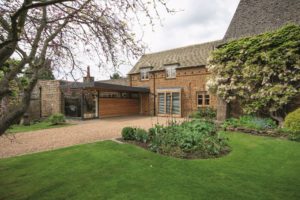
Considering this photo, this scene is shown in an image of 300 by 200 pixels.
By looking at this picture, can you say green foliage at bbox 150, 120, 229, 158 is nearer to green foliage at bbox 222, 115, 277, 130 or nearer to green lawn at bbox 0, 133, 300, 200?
green lawn at bbox 0, 133, 300, 200

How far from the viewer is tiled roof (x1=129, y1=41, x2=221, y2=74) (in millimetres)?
19641

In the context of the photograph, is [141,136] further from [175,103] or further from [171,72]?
[171,72]

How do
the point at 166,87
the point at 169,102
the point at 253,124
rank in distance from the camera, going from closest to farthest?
the point at 253,124 → the point at 169,102 → the point at 166,87

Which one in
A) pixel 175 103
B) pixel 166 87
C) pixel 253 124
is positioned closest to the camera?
pixel 253 124

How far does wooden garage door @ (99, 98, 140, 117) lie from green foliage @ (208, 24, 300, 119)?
10.1 metres

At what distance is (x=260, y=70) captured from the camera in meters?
11.8

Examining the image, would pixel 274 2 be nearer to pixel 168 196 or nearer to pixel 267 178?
pixel 267 178

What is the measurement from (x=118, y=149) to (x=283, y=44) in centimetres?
994

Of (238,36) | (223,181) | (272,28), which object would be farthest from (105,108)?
(223,181)

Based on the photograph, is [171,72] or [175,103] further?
[171,72]

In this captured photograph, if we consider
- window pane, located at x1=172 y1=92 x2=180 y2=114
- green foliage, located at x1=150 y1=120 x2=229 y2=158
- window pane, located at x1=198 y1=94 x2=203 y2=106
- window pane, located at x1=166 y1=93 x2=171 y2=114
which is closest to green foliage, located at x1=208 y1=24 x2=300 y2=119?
window pane, located at x1=198 y1=94 x2=203 y2=106

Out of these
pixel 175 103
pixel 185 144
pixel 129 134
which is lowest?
pixel 185 144

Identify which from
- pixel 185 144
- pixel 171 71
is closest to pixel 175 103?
pixel 171 71

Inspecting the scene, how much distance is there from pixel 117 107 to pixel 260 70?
13555 millimetres
